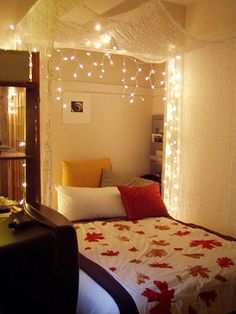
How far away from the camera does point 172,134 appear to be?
378cm

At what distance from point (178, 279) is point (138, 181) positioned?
1.93 m

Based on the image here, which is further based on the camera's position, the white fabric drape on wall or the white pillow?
the white pillow

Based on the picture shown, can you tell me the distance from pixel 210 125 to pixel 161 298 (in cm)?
196

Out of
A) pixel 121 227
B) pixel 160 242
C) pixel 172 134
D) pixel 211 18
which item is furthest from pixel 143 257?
pixel 211 18

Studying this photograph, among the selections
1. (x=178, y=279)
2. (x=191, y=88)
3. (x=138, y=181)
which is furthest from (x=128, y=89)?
(x=178, y=279)

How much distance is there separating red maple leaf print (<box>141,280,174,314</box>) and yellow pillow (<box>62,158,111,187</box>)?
6.46 feet

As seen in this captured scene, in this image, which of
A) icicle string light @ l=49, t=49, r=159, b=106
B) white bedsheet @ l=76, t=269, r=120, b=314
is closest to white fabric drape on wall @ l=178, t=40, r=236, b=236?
icicle string light @ l=49, t=49, r=159, b=106

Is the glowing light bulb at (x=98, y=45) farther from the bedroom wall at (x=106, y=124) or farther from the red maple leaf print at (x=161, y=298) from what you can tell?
the red maple leaf print at (x=161, y=298)

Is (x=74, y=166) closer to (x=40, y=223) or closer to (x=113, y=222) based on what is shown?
(x=113, y=222)

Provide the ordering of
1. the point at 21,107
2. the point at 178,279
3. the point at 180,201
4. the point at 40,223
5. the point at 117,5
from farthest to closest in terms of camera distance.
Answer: the point at 180,201, the point at 117,5, the point at 21,107, the point at 178,279, the point at 40,223

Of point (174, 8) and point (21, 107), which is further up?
point (174, 8)

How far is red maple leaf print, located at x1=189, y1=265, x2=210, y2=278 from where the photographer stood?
2127mm

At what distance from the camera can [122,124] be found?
420cm

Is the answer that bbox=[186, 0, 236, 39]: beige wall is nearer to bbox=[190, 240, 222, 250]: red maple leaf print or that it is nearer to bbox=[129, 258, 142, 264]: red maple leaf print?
bbox=[190, 240, 222, 250]: red maple leaf print
